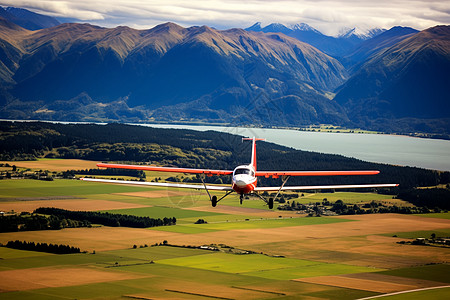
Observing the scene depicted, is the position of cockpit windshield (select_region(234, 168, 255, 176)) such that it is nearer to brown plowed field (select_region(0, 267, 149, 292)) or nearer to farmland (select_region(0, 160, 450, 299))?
farmland (select_region(0, 160, 450, 299))

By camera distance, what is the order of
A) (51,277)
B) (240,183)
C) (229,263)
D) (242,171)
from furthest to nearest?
(229,263), (51,277), (242,171), (240,183)

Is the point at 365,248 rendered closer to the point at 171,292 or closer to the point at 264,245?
the point at 264,245

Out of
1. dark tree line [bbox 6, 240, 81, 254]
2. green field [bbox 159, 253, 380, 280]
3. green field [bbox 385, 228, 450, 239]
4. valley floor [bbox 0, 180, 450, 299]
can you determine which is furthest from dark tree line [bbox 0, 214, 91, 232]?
green field [bbox 385, 228, 450, 239]

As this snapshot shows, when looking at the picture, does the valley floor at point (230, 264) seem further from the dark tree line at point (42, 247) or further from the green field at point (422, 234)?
the dark tree line at point (42, 247)

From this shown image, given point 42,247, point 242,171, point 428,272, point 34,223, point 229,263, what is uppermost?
point 242,171

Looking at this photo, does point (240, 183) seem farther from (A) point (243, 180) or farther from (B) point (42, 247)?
(B) point (42, 247)

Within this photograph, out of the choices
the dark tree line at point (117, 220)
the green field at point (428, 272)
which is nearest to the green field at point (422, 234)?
the green field at point (428, 272)

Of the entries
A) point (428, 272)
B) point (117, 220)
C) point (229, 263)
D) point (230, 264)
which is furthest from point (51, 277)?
point (428, 272)
